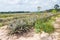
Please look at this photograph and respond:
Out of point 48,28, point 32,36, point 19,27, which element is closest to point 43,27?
point 48,28

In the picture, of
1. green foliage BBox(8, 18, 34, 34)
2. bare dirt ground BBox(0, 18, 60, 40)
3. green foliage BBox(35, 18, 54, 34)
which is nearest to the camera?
bare dirt ground BBox(0, 18, 60, 40)

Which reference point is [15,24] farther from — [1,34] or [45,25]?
[45,25]

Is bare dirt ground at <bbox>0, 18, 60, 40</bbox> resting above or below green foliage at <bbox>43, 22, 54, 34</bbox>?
below

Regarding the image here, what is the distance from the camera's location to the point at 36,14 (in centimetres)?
935

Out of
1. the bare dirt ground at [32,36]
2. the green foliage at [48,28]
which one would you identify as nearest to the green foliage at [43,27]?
the green foliage at [48,28]

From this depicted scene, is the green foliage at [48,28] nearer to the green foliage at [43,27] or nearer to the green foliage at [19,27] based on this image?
the green foliage at [43,27]

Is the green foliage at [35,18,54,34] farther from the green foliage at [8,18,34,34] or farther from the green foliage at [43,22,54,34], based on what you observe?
the green foliage at [8,18,34,34]

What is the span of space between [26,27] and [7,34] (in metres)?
0.81

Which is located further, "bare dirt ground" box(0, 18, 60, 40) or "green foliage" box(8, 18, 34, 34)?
"green foliage" box(8, 18, 34, 34)

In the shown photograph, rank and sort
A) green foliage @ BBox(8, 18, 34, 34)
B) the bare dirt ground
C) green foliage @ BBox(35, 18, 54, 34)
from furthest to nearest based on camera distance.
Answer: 1. green foliage @ BBox(35, 18, 54, 34)
2. green foliage @ BBox(8, 18, 34, 34)
3. the bare dirt ground

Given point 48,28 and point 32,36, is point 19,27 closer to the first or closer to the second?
point 32,36

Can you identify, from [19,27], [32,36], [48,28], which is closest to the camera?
[32,36]

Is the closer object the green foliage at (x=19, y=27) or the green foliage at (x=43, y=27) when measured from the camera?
the green foliage at (x=19, y=27)

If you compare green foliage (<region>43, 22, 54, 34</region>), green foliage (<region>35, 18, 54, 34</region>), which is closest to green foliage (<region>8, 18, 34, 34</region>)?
green foliage (<region>35, 18, 54, 34</region>)
